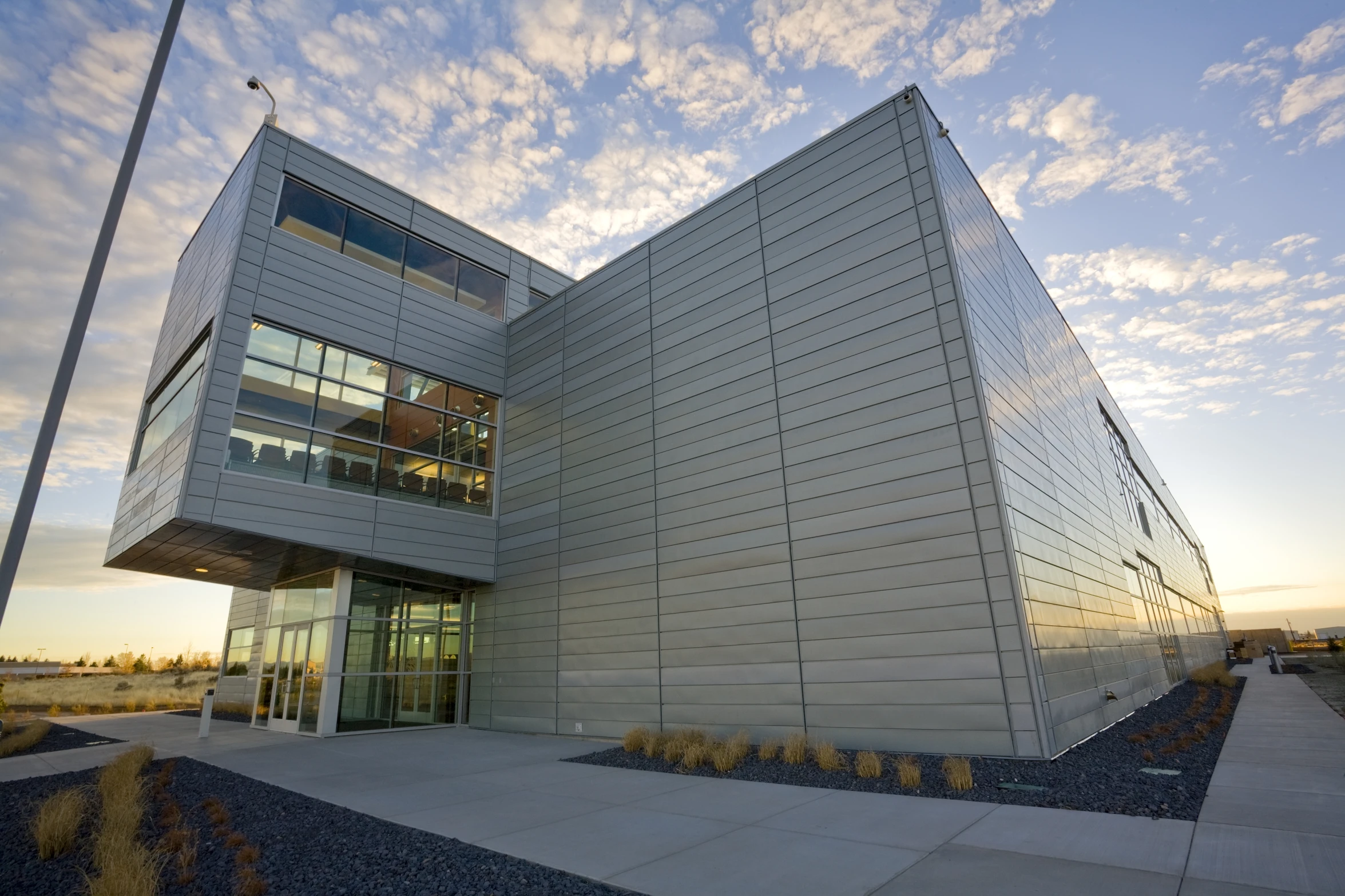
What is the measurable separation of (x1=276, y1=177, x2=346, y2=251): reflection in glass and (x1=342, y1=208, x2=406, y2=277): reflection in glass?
24 centimetres

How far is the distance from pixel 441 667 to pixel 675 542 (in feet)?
28.0

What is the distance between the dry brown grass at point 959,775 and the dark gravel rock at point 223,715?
19.2 meters

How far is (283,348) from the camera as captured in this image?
47.2 feet

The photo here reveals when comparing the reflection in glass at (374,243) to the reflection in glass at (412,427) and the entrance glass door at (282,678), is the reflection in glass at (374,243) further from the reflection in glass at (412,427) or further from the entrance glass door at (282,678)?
the entrance glass door at (282,678)

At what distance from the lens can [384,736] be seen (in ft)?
47.8

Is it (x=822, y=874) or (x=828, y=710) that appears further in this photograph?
(x=828, y=710)

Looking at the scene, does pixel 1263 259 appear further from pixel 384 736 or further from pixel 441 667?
pixel 384 736

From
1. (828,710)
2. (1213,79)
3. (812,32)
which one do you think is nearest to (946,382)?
(828,710)

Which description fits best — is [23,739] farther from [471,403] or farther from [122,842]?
[122,842]

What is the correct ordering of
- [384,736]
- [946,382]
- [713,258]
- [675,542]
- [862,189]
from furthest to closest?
1. [384,736]
2. [713,258]
3. [675,542]
4. [862,189]
5. [946,382]

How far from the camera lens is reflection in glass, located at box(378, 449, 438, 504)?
15.4 meters

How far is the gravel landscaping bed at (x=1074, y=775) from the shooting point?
6102 mm

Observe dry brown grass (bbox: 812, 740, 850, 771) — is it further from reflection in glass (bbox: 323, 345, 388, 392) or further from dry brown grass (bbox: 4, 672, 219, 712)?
dry brown grass (bbox: 4, 672, 219, 712)

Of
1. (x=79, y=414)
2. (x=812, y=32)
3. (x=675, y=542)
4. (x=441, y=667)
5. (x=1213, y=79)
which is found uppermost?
(x=812, y=32)
